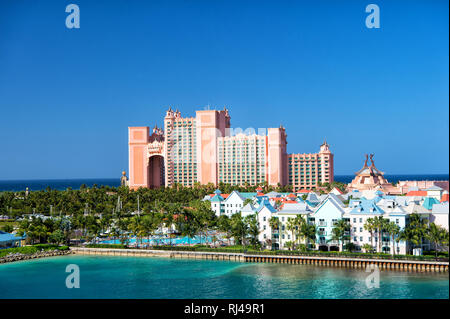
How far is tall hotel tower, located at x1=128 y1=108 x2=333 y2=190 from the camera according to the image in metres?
84.1

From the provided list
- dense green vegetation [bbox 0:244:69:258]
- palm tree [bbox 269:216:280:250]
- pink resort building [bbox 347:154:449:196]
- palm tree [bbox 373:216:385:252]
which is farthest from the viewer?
pink resort building [bbox 347:154:449:196]

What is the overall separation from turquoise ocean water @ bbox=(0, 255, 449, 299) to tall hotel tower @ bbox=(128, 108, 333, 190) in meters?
46.5

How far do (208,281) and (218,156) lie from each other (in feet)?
178

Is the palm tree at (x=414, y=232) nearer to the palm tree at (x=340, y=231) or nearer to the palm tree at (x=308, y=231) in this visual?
the palm tree at (x=340, y=231)

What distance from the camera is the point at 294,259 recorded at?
122ft

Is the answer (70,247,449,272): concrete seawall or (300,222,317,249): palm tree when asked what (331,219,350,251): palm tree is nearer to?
(300,222,317,249): palm tree

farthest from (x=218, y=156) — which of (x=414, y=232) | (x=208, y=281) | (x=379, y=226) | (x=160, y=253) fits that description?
(x=208, y=281)

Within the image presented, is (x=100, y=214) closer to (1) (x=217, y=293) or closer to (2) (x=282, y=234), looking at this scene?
(2) (x=282, y=234)

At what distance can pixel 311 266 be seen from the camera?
35.9 metres

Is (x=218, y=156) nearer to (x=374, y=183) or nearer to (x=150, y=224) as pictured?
(x=374, y=183)

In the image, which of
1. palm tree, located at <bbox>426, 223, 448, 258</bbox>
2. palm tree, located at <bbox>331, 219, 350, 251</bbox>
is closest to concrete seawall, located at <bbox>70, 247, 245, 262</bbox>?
palm tree, located at <bbox>331, 219, 350, 251</bbox>

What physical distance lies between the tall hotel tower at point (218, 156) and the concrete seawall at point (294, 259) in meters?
43.0
